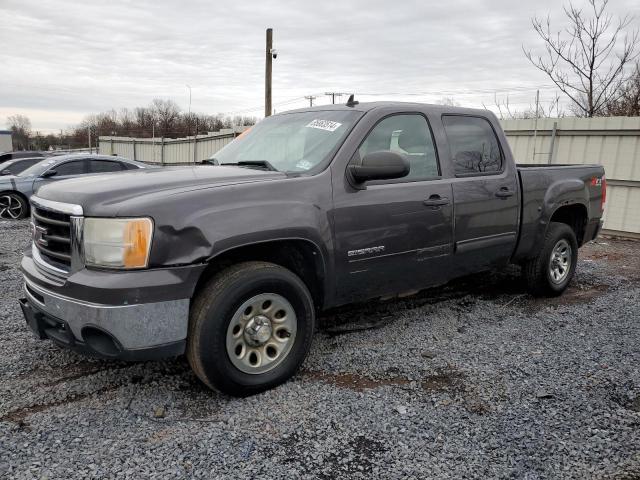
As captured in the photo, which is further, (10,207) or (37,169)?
(37,169)

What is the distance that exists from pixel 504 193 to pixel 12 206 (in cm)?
1067

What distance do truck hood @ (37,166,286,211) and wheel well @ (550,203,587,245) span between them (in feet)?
12.2

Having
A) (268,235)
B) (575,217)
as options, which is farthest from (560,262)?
(268,235)

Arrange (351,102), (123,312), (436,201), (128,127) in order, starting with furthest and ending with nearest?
1. (128,127)
2. (351,102)
3. (436,201)
4. (123,312)

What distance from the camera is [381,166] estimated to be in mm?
3496

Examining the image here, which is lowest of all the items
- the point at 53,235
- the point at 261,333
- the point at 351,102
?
the point at 261,333

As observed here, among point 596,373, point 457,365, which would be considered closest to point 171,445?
point 457,365

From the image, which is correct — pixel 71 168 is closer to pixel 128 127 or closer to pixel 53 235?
pixel 53 235

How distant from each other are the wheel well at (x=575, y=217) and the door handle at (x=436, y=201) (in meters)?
2.19

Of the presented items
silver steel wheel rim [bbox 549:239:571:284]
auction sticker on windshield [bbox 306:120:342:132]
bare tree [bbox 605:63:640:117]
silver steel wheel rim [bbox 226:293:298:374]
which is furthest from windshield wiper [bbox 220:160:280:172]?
bare tree [bbox 605:63:640:117]

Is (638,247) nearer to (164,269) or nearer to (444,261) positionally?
(444,261)

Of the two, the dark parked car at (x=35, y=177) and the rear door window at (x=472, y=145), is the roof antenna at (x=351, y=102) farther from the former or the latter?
the dark parked car at (x=35, y=177)

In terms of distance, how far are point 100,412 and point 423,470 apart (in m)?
1.86

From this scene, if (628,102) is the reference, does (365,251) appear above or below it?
below
